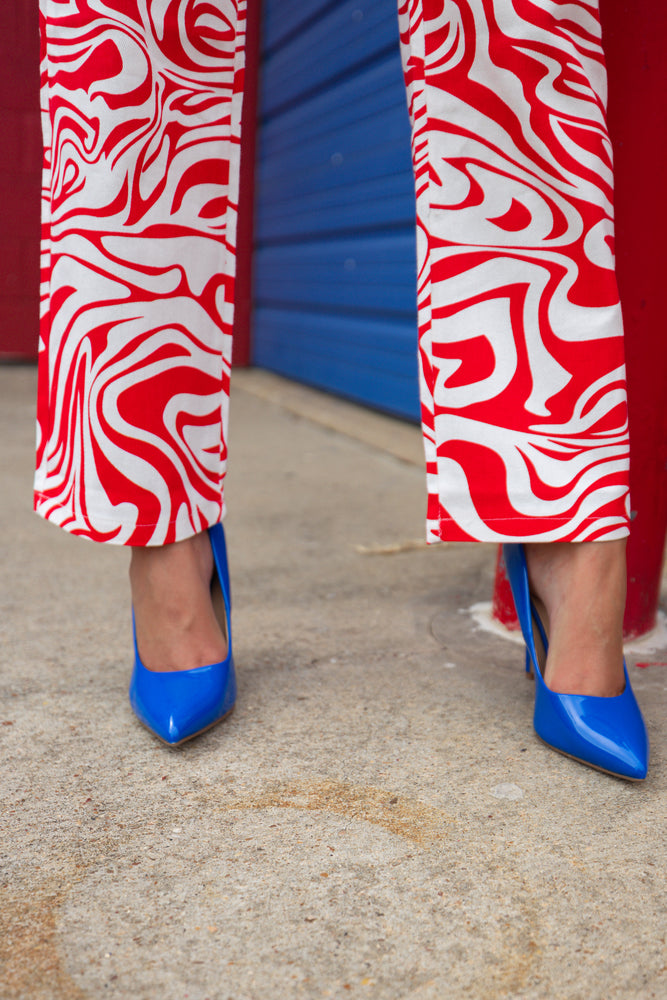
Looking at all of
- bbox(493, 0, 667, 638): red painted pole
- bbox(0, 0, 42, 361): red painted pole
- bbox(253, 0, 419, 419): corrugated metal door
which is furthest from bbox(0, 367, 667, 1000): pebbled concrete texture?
bbox(253, 0, 419, 419): corrugated metal door

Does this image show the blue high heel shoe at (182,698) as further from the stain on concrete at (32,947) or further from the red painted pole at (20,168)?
the red painted pole at (20,168)

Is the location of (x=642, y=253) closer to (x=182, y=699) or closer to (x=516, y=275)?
(x=516, y=275)

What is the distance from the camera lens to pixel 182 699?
89cm

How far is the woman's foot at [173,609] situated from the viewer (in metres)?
0.93

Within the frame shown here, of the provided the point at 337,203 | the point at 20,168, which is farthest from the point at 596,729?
the point at 337,203

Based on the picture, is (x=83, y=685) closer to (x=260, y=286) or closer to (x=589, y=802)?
(x=589, y=802)

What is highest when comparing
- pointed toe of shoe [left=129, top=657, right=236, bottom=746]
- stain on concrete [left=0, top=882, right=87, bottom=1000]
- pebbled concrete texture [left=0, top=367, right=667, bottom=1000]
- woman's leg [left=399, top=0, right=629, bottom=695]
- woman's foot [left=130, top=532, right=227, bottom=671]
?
woman's leg [left=399, top=0, right=629, bottom=695]

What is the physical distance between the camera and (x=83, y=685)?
1.04m

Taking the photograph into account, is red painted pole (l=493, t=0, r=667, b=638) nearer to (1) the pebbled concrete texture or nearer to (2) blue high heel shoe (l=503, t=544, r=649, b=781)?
(1) the pebbled concrete texture

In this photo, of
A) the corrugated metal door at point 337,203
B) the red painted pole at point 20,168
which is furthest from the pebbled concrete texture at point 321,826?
the corrugated metal door at point 337,203

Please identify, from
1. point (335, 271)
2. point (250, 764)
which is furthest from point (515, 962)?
point (335, 271)

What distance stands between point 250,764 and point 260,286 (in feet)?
12.4

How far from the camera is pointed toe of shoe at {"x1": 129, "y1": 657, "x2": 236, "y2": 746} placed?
2.86 ft

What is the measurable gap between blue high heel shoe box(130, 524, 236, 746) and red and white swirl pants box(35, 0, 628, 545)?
0.15m
